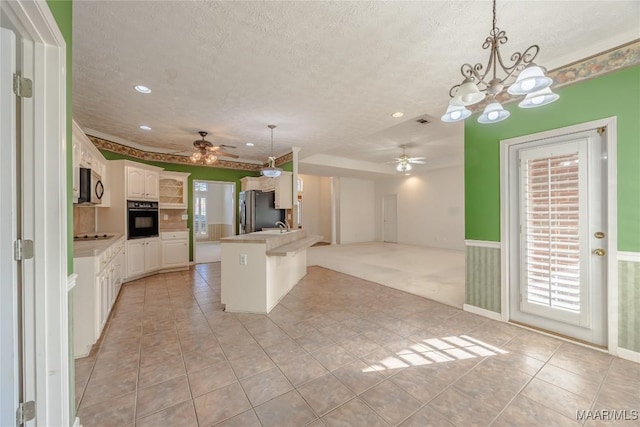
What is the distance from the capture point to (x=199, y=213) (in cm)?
1116

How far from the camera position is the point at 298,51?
229 cm

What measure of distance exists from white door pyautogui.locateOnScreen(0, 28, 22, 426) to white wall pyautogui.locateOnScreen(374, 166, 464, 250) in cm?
886

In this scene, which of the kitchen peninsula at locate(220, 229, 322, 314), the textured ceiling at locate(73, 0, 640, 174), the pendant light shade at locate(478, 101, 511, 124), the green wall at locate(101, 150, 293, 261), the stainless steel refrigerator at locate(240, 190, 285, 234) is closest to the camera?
the pendant light shade at locate(478, 101, 511, 124)

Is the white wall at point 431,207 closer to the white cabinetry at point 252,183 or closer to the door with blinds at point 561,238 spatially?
the door with blinds at point 561,238

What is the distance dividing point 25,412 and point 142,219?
435 cm

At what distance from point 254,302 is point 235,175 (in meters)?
4.55

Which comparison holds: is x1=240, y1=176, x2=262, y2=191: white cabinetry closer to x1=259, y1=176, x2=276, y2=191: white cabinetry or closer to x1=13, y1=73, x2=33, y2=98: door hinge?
x1=259, y1=176, x2=276, y2=191: white cabinetry

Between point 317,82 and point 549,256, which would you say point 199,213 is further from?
point 549,256

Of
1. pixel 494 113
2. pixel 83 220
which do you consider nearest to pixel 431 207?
pixel 494 113

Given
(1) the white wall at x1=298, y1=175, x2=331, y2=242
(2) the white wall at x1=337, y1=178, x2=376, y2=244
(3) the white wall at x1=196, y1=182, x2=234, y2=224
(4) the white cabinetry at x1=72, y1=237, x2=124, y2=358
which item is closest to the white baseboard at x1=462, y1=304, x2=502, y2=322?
(4) the white cabinetry at x1=72, y1=237, x2=124, y2=358

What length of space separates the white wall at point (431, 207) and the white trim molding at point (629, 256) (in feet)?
19.5

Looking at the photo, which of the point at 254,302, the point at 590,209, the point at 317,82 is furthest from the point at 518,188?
the point at 254,302

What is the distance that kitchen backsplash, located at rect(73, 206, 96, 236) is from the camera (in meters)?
3.99

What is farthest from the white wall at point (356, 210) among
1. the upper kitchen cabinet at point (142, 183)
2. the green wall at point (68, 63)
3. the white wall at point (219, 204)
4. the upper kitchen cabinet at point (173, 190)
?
the green wall at point (68, 63)
